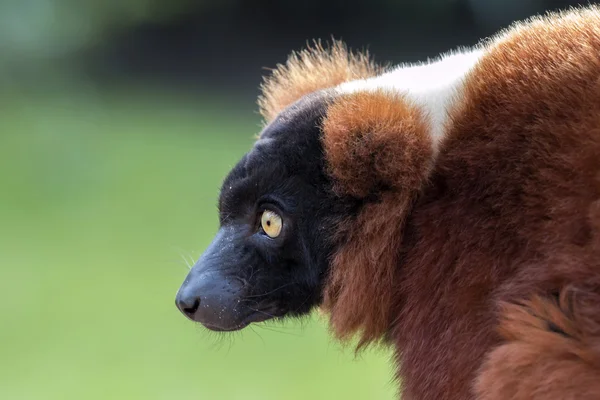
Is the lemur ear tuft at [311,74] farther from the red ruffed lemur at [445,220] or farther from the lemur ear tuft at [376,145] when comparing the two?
the lemur ear tuft at [376,145]

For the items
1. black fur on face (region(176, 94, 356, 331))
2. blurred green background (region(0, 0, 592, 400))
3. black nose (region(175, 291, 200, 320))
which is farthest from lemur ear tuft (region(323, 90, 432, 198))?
blurred green background (region(0, 0, 592, 400))

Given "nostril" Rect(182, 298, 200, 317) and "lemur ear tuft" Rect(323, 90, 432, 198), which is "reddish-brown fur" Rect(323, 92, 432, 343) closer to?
"lemur ear tuft" Rect(323, 90, 432, 198)

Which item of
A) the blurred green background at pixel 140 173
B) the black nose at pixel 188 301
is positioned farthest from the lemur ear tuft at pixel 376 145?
the blurred green background at pixel 140 173

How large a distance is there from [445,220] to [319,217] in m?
0.47

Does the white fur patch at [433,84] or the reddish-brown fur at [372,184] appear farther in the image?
the white fur patch at [433,84]

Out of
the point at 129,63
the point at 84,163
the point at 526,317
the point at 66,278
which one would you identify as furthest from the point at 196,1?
the point at 526,317

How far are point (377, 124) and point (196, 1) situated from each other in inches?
407

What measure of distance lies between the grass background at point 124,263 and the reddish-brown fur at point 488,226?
1.76 feet

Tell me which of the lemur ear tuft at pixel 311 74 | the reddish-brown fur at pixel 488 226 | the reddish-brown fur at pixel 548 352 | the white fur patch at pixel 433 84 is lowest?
the reddish-brown fur at pixel 548 352

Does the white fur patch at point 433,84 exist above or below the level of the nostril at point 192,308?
above

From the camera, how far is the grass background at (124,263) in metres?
5.77

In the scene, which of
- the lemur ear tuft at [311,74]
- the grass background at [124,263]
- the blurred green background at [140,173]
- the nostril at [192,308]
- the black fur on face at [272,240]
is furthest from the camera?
the blurred green background at [140,173]

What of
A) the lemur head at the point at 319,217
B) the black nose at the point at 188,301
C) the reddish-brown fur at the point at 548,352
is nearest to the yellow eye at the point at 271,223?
the lemur head at the point at 319,217

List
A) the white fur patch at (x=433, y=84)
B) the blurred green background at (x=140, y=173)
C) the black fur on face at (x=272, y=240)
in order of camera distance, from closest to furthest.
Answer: the white fur patch at (x=433, y=84) → the black fur on face at (x=272, y=240) → the blurred green background at (x=140, y=173)
